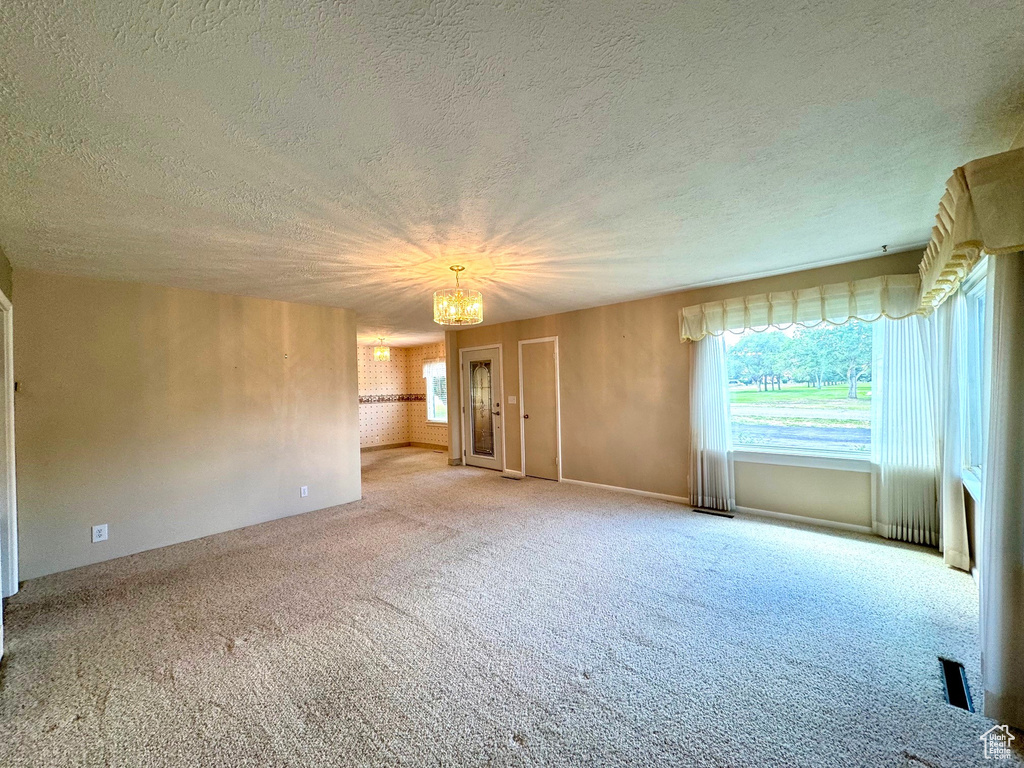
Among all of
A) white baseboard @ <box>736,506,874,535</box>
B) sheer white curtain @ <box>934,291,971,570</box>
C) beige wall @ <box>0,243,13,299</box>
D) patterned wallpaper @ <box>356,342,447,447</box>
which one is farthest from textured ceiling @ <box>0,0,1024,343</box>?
patterned wallpaper @ <box>356,342,447,447</box>

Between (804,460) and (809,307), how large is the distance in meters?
1.40

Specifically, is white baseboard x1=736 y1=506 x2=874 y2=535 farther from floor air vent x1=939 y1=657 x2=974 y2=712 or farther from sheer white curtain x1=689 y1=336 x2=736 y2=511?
floor air vent x1=939 y1=657 x2=974 y2=712

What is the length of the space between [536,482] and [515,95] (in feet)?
16.0

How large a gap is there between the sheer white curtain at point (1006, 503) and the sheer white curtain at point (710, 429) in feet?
8.16

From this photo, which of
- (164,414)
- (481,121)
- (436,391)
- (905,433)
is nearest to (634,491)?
(905,433)

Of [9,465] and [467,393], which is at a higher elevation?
[467,393]

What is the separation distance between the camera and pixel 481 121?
1.46 meters

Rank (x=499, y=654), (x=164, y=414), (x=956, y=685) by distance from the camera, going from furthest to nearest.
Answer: (x=164, y=414)
(x=499, y=654)
(x=956, y=685)

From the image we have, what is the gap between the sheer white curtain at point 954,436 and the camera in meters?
2.77

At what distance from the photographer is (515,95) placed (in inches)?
52.6

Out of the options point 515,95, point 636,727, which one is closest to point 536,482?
point 636,727

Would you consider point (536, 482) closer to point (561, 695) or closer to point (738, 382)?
point (738, 382)

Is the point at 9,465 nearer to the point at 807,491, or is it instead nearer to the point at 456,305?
the point at 456,305

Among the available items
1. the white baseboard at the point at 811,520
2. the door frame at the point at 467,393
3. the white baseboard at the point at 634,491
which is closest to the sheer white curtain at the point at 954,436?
the white baseboard at the point at 811,520
